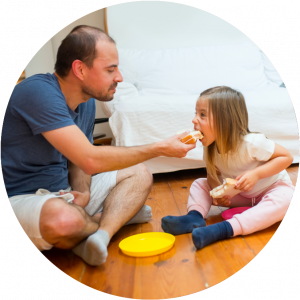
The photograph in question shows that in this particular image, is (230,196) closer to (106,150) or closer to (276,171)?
(276,171)

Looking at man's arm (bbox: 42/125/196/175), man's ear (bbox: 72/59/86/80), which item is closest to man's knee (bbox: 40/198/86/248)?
man's arm (bbox: 42/125/196/175)

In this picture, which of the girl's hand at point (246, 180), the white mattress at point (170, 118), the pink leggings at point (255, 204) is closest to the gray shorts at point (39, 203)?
the white mattress at point (170, 118)

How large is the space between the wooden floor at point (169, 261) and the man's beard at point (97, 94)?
0.80 feet

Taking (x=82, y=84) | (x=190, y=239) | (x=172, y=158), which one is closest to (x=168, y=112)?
(x=172, y=158)

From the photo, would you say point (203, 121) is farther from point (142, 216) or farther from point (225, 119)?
point (142, 216)

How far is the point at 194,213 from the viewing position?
0.98m

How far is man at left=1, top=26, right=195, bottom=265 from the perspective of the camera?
0.86m

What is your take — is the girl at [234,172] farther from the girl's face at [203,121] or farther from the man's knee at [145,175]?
the man's knee at [145,175]

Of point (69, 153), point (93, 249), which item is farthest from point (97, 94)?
point (93, 249)

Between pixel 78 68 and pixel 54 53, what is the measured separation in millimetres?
83

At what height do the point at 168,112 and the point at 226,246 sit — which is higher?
the point at 168,112

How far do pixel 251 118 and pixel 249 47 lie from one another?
0.75 feet

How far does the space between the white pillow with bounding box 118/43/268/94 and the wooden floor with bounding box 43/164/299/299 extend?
9.5 inches

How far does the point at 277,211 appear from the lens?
101cm
